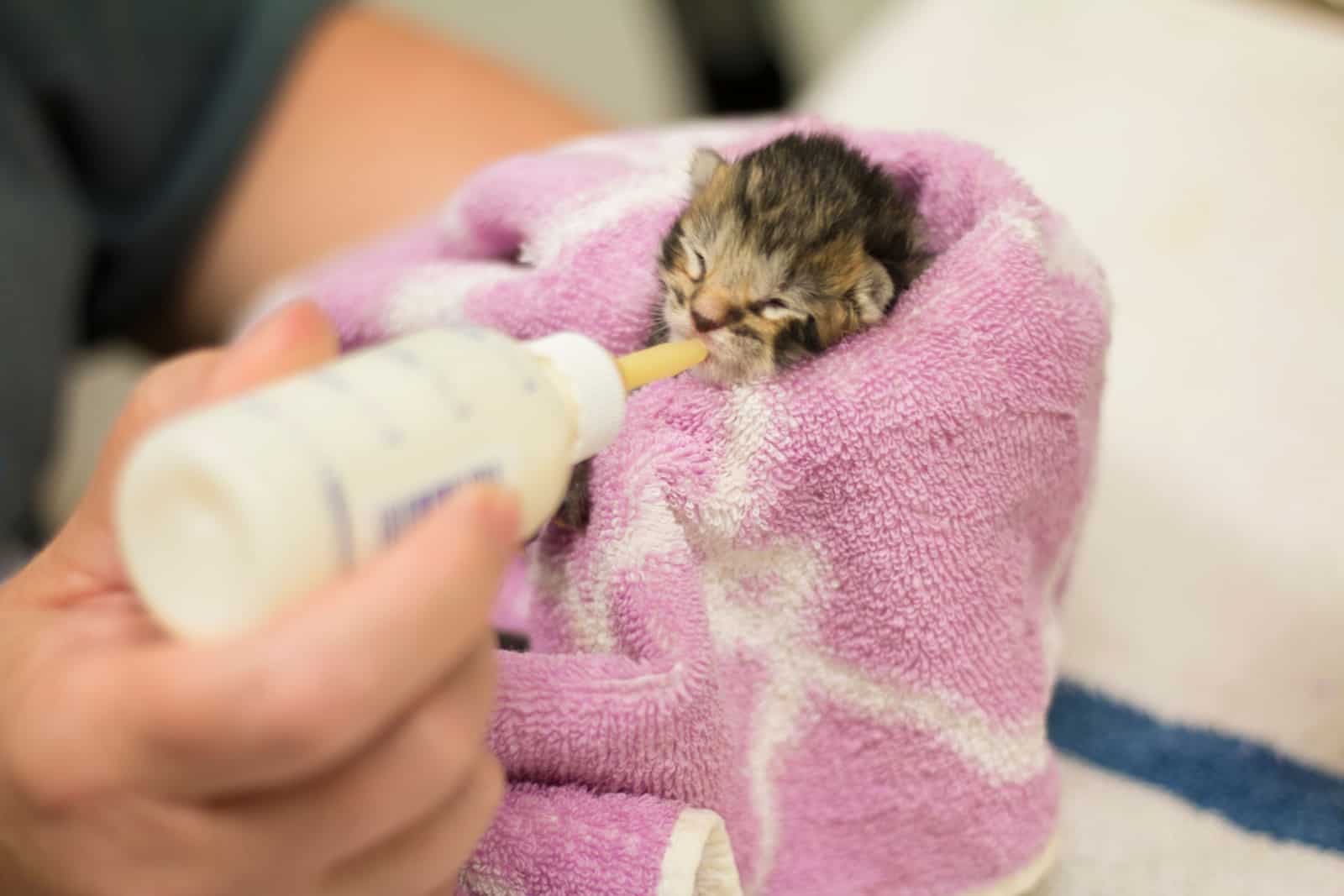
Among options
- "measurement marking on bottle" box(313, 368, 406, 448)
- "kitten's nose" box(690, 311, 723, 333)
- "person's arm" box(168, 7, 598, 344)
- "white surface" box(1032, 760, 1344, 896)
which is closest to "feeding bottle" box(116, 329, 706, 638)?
"measurement marking on bottle" box(313, 368, 406, 448)

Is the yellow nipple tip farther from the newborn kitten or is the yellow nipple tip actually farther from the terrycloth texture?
the terrycloth texture

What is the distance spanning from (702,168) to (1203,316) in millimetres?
455

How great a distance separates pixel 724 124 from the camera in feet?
2.87

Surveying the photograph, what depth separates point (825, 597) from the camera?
55cm

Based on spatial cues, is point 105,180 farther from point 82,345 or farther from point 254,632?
point 254,632

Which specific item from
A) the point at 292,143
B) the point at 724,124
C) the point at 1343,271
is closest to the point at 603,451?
the point at 724,124

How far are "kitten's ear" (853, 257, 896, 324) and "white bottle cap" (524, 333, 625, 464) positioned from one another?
0.63ft

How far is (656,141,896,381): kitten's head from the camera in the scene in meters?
0.58

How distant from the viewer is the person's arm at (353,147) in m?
1.09

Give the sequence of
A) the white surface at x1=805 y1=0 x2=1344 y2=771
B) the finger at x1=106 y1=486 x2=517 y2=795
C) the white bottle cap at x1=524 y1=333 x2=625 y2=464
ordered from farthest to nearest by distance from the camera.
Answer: the white surface at x1=805 y1=0 x2=1344 y2=771 → the white bottle cap at x1=524 y1=333 x2=625 y2=464 → the finger at x1=106 y1=486 x2=517 y2=795

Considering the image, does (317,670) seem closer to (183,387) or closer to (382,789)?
(382,789)

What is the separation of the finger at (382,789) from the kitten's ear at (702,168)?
39 centimetres

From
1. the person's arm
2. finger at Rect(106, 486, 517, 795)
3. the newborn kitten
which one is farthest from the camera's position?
the person's arm

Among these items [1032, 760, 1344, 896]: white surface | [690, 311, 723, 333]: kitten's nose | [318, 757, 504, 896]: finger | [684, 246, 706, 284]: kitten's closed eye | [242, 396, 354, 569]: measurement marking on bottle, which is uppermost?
[242, 396, 354, 569]: measurement marking on bottle
